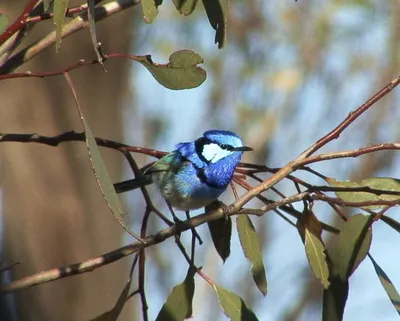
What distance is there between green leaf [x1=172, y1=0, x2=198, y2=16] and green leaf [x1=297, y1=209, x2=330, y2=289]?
0.43 m

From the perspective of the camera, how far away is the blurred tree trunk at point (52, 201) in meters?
3.29

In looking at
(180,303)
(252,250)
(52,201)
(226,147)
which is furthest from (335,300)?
(52,201)

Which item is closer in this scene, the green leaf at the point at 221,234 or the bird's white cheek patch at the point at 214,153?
the green leaf at the point at 221,234

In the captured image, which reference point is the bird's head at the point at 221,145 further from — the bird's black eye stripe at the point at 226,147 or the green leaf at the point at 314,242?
the green leaf at the point at 314,242

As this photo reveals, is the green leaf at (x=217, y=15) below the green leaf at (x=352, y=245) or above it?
above

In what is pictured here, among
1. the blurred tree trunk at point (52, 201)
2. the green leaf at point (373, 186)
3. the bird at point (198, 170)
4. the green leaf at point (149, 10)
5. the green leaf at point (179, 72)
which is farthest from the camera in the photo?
the blurred tree trunk at point (52, 201)

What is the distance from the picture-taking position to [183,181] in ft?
8.63

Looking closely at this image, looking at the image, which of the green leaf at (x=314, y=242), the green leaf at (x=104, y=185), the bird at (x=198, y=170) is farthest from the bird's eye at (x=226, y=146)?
the green leaf at (x=104, y=185)

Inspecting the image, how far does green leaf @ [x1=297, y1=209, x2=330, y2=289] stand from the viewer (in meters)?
1.72

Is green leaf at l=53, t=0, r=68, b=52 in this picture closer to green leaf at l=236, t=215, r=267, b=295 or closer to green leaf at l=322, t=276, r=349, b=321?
green leaf at l=236, t=215, r=267, b=295

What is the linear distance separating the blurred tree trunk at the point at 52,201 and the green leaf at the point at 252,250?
1513 millimetres

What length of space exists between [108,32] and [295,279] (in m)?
4.25

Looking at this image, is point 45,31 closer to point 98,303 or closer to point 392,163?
point 98,303

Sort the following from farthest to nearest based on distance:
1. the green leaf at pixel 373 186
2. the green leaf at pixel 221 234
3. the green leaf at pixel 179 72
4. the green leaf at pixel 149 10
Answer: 1. the green leaf at pixel 221 234
2. the green leaf at pixel 373 186
3. the green leaf at pixel 179 72
4. the green leaf at pixel 149 10
